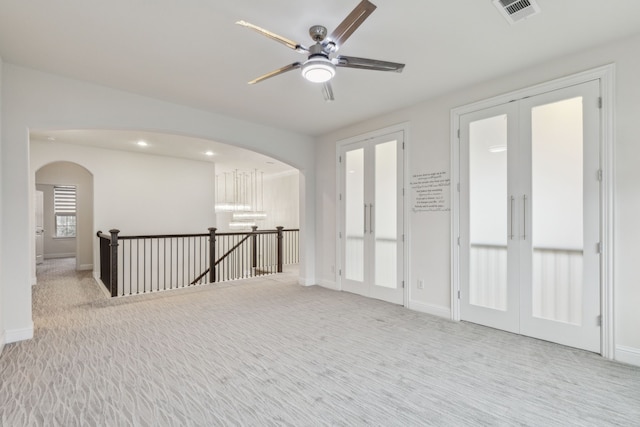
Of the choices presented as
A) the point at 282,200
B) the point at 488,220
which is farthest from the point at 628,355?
the point at 282,200

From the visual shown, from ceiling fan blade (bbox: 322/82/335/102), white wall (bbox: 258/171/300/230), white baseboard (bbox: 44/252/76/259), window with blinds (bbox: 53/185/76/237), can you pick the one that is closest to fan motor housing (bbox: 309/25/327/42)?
ceiling fan blade (bbox: 322/82/335/102)

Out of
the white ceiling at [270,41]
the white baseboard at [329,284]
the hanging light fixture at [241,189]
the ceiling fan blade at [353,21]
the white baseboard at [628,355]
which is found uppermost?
the white ceiling at [270,41]

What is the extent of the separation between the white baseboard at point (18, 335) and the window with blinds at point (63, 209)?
9.15 meters

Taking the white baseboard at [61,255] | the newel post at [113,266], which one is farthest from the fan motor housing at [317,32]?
the white baseboard at [61,255]

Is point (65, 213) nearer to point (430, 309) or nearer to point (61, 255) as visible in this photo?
point (61, 255)

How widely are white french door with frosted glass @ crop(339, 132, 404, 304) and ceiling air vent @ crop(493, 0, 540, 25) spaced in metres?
2.11

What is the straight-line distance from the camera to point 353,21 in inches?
73.6

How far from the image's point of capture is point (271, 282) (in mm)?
6059

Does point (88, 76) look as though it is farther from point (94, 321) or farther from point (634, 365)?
point (634, 365)

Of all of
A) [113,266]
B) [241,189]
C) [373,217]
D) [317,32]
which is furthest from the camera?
[241,189]

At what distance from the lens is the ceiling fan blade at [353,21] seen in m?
1.72

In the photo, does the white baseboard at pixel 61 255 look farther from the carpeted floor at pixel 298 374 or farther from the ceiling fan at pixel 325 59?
the ceiling fan at pixel 325 59

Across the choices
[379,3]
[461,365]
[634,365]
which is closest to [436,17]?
[379,3]

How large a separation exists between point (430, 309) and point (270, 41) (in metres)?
3.64
